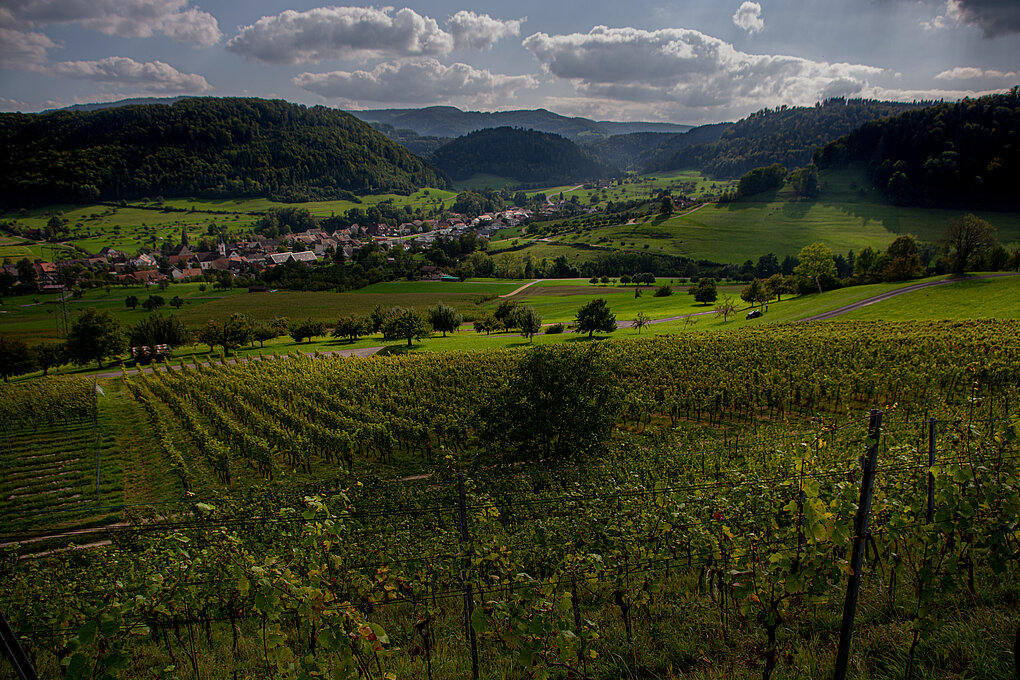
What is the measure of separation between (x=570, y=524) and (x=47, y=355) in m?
68.7

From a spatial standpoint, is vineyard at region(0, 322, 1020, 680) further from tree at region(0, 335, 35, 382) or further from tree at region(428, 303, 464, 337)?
tree at region(428, 303, 464, 337)

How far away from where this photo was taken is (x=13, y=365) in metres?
49.3

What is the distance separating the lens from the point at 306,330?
2559 inches

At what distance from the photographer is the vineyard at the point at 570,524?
4480mm

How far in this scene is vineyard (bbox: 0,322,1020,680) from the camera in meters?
4.48

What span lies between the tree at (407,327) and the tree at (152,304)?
49759 mm

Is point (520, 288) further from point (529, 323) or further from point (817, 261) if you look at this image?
point (817, 261)

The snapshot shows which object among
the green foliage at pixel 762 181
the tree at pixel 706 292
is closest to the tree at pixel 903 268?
the tree at pixel 706 292

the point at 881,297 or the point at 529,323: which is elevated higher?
the point at 881,297

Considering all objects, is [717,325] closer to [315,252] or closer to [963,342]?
[963,342]

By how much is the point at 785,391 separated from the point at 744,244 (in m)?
102

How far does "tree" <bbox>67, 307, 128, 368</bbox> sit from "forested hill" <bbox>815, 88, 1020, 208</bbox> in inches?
6493

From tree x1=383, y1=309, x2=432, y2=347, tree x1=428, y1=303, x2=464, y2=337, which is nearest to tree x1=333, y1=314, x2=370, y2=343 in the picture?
tree x1=383, y1=309, x2=432, y2=347

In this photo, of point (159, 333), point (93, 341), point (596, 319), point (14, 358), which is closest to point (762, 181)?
point (596, 319)
